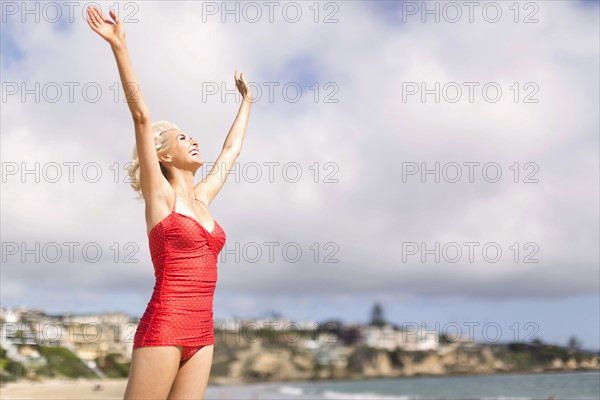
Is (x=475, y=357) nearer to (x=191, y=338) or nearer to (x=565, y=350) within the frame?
(x=565, y=350)

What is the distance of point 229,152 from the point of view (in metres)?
3.73

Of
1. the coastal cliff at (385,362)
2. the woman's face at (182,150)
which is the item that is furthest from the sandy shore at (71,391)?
the woman's face at (182,150)

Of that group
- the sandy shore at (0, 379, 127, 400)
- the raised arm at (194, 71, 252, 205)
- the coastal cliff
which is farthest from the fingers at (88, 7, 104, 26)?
the coastal cliff

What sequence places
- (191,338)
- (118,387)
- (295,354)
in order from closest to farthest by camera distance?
(191,338) < (118,387) < (295,354)

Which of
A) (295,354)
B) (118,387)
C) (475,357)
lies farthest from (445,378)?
(118,387)

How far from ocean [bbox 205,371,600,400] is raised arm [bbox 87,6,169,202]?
→ 35916 mm

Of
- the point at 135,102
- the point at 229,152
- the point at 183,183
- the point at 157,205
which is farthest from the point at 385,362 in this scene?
the point at 135,102

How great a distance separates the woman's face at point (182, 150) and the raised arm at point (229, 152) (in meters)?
0.24

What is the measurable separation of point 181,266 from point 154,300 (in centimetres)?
16

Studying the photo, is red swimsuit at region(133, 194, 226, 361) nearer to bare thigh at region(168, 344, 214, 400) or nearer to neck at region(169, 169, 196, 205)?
bare thigh at region(168, 344, 214, 400)

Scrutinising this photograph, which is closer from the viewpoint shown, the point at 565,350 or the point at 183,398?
the point at 183,398

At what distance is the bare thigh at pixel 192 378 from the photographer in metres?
2.85

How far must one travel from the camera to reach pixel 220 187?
354 centimetres

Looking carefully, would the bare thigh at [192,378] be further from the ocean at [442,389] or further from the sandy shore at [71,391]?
the ocean at [442,389]
